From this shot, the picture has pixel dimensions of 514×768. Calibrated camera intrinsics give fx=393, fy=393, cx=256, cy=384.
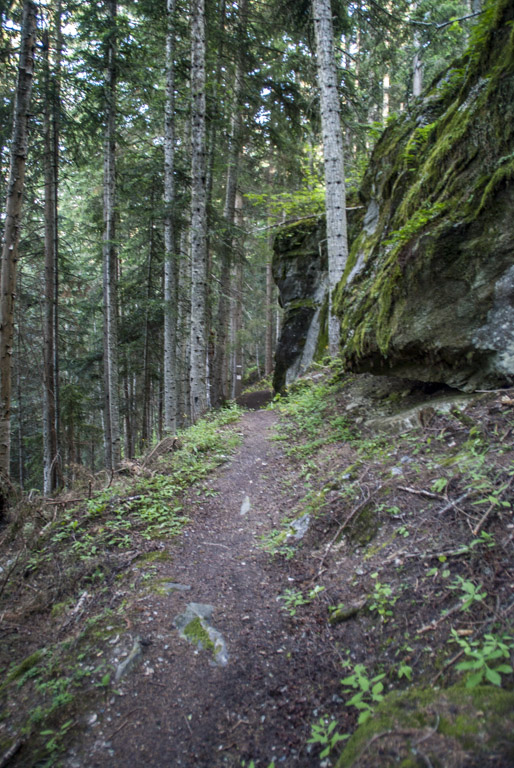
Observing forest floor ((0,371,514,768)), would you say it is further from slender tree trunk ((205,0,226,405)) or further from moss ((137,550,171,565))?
slender tree trunk ((205,0,226,405))

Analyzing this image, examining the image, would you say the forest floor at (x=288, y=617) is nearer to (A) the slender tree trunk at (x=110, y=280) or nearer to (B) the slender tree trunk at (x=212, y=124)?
(A) the slender tree trunk at (x=110, y=280)

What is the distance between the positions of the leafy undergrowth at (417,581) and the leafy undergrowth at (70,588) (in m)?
1.45

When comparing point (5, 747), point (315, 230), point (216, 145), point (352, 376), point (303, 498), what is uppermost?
point (216, 145)

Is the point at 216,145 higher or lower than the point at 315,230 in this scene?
higher

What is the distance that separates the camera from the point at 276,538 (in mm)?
4414

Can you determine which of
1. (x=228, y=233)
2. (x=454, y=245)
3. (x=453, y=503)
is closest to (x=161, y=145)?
(x=228, y=233)

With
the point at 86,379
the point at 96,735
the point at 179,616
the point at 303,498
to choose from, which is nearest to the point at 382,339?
the point at 303,498

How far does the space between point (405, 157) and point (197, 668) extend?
728 centimetres

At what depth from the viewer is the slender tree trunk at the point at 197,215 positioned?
1034 centimetres

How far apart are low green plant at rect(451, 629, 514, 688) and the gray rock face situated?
11.4 meters

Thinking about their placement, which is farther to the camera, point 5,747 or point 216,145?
point 216,145

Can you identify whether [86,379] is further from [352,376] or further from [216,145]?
[352,376]

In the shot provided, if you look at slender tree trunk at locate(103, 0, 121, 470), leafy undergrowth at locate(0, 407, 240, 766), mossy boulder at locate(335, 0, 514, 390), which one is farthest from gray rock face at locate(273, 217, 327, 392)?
leafy undergrowth at locate(0, 407, 240, 766)

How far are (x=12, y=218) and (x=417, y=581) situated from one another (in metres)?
6.79
